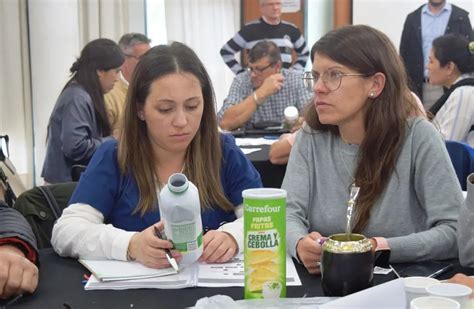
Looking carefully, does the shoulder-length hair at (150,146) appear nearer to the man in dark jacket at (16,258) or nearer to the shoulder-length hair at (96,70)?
the man in dark jacket at (16,258)

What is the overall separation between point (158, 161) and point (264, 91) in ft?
8.31

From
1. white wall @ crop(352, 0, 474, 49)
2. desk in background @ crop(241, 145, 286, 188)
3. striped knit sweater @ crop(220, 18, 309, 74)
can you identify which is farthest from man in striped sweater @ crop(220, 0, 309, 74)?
desk in background @ crop(241, 145, 286, 188)

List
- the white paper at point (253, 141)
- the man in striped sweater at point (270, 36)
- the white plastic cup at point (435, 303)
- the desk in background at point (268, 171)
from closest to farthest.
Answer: the white plastic cup at point (435, 303) → the desk in background at point (268, 171) → the white paper at point (253, 141) → the man in striped sweater at point (270, 36)

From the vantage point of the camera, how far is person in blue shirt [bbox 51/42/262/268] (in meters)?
1.61

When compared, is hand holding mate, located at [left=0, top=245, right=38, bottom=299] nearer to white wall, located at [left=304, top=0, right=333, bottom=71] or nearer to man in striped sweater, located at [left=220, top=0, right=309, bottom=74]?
man in striped sweater, located at [left=220, top=0, right=309, bottom=74]

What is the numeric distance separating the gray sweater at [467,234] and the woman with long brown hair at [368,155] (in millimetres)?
156

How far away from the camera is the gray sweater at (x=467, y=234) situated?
1348 mm

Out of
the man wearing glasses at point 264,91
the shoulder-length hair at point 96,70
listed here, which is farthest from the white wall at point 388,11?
the shoulder-length hair at point 96,70

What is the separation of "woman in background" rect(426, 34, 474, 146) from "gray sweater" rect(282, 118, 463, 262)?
1753mm

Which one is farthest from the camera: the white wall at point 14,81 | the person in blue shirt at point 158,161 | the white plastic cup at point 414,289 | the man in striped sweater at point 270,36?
the man in striped sweater at point 270,36

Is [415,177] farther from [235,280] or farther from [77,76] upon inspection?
[77,76]

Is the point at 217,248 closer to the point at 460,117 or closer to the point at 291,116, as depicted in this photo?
the point at 291,116

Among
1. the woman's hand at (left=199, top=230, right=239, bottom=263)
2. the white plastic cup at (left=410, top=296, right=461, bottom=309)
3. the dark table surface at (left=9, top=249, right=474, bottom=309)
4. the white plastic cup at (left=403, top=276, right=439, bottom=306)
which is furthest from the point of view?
the woman's hand at (left=199, top=230, right=239, bottom=263)

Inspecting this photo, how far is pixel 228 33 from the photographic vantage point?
6023 millimetres
